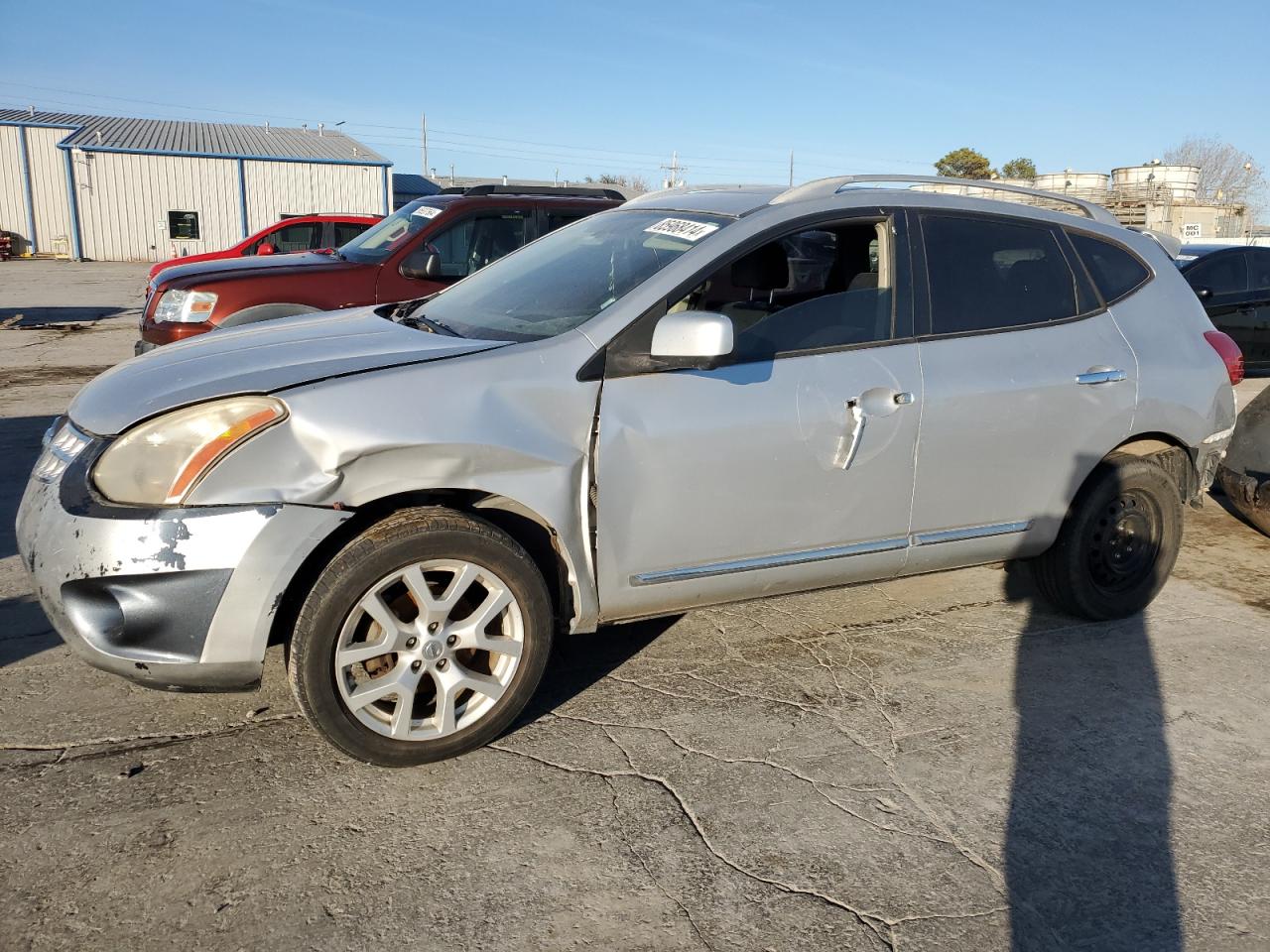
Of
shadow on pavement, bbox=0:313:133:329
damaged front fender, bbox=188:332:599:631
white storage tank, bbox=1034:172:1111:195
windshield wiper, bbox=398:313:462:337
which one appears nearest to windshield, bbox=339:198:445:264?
windshield wiper, bbox=398:313:462:337

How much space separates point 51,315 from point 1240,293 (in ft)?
58.7

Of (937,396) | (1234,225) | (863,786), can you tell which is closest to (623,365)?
(937,396)

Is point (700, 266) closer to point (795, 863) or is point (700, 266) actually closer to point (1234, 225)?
point (795, 863)

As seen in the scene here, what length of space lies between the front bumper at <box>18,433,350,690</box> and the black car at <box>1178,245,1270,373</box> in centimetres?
1088

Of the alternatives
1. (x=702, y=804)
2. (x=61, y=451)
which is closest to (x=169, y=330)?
(x=61, y=451)

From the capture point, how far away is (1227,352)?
4621 millimetres

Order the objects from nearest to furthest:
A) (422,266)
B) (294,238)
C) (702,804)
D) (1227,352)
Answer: (702,804) < (1227,352) < (422,266) < (294,238)

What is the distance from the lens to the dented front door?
3.37m

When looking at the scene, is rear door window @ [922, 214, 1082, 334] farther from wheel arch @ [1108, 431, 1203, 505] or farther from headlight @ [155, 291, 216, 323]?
headlight @ [155, 291, 216, 323]

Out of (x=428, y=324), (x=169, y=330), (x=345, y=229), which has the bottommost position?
(x=169, y=330)

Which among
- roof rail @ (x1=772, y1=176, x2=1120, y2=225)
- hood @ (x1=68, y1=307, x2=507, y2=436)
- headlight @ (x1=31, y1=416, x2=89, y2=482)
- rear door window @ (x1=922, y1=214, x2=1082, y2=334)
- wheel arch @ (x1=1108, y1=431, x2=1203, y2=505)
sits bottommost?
wheel arch @ (x1=1108, y1=431, x2=1203, y2=505)

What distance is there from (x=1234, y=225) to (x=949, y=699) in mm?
37795

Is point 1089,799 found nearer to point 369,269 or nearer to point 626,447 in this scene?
point 626,447

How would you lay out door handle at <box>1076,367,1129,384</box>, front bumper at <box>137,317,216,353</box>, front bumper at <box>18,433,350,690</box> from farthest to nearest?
1. front bumper at <box>137,317,216,353</box>
2. door handle at <box>1076,367,1129,384</box>
3. front bumper at <box>18,433,350,690</box>
